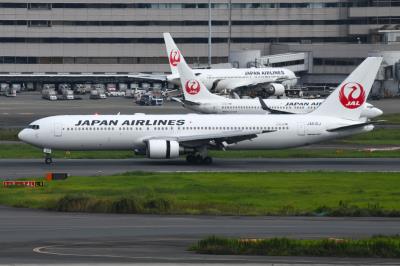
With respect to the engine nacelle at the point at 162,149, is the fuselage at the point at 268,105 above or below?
above

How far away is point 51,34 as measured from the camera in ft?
610

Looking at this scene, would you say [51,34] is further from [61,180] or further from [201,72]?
[61,180]

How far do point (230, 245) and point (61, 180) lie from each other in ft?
77.9

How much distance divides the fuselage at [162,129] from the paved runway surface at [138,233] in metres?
20.0

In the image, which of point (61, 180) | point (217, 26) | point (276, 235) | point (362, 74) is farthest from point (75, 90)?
point (276, 235)

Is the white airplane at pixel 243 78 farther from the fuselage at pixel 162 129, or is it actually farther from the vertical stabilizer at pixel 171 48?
the fuselage at pixel 162 129

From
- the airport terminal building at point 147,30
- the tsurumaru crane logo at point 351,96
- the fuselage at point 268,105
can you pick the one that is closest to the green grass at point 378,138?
the fuselage at point 268,105

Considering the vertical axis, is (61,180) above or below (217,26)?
below

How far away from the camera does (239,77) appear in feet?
477

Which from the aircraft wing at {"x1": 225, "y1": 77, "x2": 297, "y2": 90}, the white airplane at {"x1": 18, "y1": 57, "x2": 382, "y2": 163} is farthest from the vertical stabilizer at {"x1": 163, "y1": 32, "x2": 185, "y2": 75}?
the white airplane at {"x1": 18, "y1": 57, "x2": 382, "y2": 163}

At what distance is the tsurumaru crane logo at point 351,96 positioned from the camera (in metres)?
72.1

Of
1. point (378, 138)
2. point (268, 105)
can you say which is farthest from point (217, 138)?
point (268, 105)

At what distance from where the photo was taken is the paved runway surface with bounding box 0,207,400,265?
113 ft

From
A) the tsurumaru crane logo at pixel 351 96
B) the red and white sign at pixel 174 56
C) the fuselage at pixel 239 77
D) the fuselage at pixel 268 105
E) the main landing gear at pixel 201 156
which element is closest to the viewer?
the main landing gear at pixel 201 156
